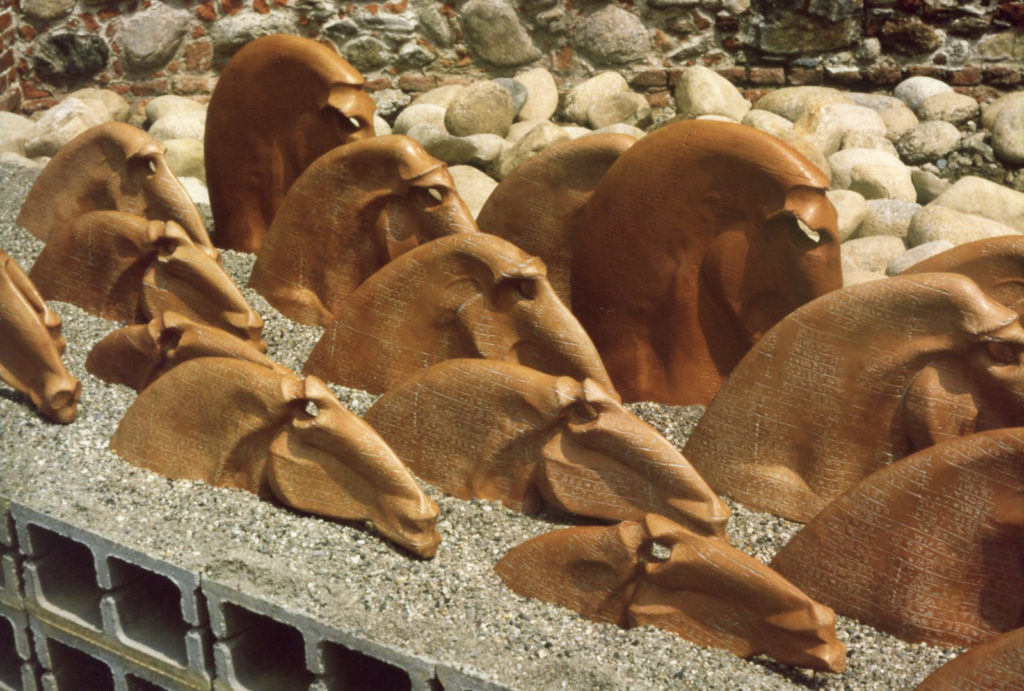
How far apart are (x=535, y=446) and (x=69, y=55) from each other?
3.31m

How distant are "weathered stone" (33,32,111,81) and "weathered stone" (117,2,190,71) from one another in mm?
94

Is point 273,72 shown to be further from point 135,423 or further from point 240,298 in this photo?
point 135,423

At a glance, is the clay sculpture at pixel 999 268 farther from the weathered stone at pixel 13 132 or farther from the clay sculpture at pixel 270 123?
the weathered stone at pixel 13 132

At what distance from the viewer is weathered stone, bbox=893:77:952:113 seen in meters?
4.09

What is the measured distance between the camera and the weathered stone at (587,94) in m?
4.14

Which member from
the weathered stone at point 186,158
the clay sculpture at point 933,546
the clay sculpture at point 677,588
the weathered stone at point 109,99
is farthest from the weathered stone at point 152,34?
the clay sculpture at point 933,546

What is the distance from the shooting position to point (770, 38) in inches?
166

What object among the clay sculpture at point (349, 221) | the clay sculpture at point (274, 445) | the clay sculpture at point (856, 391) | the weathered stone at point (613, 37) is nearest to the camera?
the clay sculpture at point (856, 391)

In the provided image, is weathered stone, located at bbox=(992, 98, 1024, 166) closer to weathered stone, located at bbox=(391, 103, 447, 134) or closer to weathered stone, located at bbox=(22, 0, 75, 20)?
weathered stone, located at bbox=(391, 103, 447, 134)

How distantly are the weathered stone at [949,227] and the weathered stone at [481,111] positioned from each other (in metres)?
1.39

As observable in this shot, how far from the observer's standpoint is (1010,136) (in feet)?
12.4

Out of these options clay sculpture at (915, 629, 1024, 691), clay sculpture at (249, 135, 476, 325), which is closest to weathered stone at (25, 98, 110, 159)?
clay sculpture at (249, 135, 476, 325)

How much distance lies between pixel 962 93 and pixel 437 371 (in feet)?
9.76

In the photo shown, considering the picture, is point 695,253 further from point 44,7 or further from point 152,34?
point 44,7
